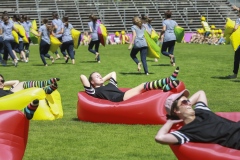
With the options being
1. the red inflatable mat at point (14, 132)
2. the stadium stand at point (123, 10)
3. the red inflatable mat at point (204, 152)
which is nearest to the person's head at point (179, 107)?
the red inflatable mat at point (204, 152)

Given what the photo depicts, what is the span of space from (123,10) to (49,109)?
109 ft

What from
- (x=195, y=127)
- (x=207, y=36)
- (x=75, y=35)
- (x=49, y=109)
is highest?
A: (x=195, y=127)

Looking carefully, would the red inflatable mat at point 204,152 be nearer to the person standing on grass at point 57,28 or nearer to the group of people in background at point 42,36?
the group of people in background at point 42,36

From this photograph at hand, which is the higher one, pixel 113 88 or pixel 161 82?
pixel 161 82

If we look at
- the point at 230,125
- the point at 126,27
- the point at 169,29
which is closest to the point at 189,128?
the point at 230,125

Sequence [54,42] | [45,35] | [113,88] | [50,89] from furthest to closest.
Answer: [54,42] → [45,35] → [113,88] → [50,89]

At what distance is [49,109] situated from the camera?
27.5 ft

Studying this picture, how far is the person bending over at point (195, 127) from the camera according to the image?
17.2 ft

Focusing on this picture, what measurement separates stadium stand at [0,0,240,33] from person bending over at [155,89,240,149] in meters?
32.1

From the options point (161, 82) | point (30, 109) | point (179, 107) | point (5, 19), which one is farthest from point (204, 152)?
point (5, 19)

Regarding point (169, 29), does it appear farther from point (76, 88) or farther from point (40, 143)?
point (40, 143)

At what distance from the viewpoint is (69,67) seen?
17.6 metres

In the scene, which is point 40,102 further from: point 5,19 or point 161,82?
point 5,19

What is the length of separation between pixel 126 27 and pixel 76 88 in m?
27.3
